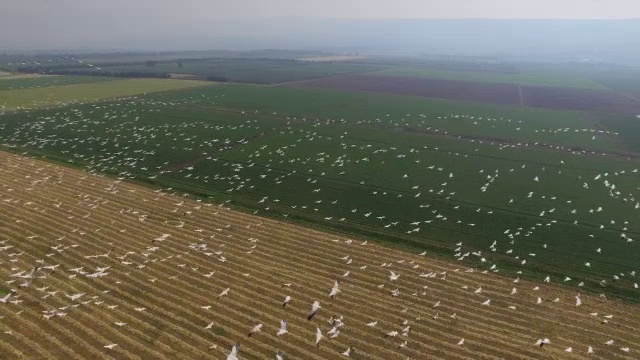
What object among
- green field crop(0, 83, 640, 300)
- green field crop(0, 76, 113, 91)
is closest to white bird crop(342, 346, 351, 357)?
green field crop(0, 83, 640, 300)

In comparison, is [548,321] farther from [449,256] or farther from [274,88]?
[274,88]

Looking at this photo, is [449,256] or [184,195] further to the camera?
[184,195]

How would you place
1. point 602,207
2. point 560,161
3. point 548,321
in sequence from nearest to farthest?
point 548,321 → point 602,207 → point 560,161

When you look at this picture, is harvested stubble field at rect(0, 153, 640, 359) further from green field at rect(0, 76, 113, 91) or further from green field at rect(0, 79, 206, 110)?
green field at rect(0, 76, 113, 91)

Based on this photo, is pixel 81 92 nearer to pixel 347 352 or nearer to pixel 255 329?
pixel 255 329

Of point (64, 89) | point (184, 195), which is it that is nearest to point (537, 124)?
point (184, 195)

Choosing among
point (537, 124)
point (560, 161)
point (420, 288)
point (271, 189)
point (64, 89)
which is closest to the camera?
point (420, 288)

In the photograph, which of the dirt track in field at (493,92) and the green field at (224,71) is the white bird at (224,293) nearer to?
the dirt track in field at (493,92)
